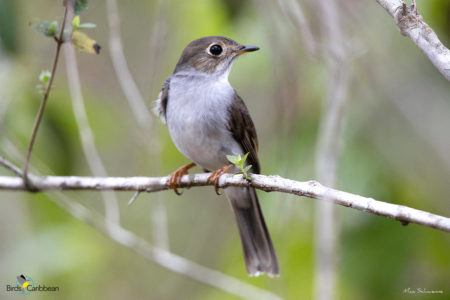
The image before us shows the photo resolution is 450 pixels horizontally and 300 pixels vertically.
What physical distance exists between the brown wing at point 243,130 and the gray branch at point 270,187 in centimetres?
62

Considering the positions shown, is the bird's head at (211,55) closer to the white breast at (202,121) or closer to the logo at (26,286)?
the white breast at (202,121)

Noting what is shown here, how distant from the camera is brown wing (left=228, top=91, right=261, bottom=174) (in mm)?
4812

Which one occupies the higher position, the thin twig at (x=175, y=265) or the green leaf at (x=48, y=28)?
the green leaf at (x=48, y=28)

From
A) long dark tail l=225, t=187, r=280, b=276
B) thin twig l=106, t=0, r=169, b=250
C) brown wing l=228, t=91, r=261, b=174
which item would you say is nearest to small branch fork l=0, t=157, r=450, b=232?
thin twig l=106, t=0, r=169, b=250

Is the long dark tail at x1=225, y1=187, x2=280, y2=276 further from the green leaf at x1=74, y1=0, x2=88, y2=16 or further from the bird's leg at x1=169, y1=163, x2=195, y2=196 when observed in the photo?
the green leaf at x1=74, y1=0, x2=88, y2=16

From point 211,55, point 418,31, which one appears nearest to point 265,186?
point 418,31

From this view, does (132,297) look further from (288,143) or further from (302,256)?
(288,143)

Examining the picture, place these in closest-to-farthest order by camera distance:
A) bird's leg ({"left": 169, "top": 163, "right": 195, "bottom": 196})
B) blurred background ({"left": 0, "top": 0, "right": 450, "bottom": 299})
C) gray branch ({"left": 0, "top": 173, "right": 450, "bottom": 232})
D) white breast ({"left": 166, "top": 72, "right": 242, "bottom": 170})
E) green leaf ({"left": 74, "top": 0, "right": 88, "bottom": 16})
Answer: gray branch ({"left": 0, "top": 173, "right": 450, "bottom": 232})
green leaf ({"left": 74, "top": 0, "right": 88, "bottom": 16})
blurred background ({"left": 0, "top": 0, "right": 450, "bottom": 299})
bird's leg ({"left": 169, "top": 163, "right": 195, "bottom": 196})
white breast ({"left": 166, "top": 72, "right": 242, "bottom": 170})

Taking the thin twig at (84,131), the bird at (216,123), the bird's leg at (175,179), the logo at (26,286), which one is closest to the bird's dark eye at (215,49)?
the bird at (216,123)

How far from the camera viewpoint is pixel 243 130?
4871 millimetres

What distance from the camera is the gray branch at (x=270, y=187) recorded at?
2.53 m

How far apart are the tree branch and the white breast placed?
2.25 m

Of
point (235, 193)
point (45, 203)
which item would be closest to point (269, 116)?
point (235, 193)

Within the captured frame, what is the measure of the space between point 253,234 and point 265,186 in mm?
1996
